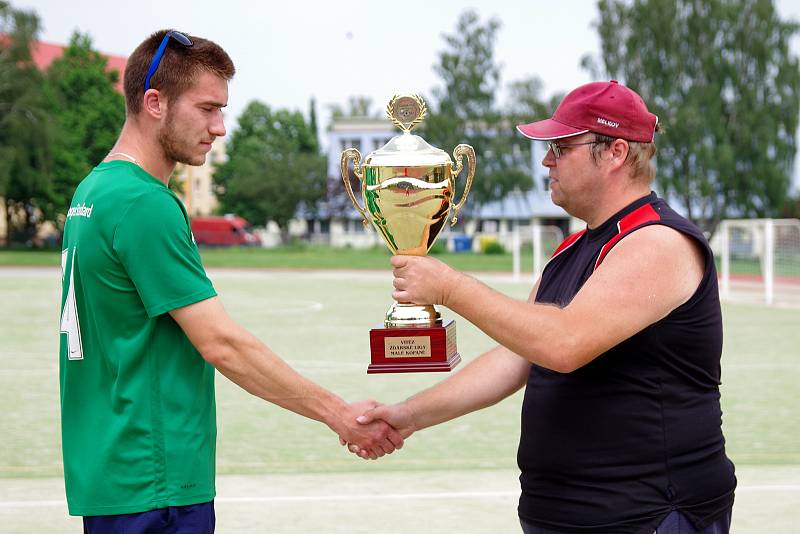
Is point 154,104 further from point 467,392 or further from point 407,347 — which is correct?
point 467,392

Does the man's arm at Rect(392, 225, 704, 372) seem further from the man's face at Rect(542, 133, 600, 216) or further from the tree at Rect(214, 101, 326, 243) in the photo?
the tree at Rect(214, 101, 326, 243)

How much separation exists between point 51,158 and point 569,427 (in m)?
50.7

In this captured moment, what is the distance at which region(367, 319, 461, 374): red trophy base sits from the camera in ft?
10.9

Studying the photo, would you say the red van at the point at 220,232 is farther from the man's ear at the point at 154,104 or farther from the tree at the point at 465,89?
the man's ear at the point at 154,104

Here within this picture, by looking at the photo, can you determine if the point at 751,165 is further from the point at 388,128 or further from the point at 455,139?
the point at 388,128

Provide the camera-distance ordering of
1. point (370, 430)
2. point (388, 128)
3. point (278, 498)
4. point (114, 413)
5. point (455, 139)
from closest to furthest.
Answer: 1. point (114, 413)
2. point (370, 430)
3. point (278, 498)
4. point (455, 139)
5. point (388, 128)

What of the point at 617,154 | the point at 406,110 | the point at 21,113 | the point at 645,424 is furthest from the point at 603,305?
the point at 21,113

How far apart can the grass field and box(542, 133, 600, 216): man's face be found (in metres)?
2.77

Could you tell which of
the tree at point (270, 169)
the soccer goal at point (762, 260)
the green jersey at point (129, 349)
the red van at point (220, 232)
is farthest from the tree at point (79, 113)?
the green jersey at point (129, 349)

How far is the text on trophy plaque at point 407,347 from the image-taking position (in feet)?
11.0

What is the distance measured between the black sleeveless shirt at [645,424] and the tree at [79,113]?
2151 inches

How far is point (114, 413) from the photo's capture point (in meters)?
2.65

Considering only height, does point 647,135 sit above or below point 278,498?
above

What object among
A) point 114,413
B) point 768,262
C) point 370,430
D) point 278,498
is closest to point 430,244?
point 370,430
